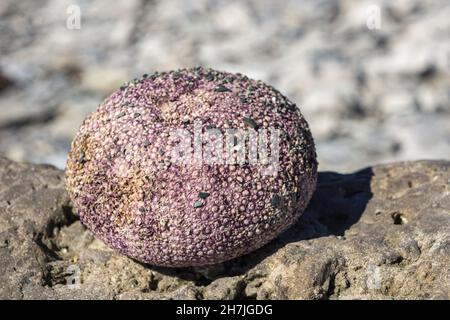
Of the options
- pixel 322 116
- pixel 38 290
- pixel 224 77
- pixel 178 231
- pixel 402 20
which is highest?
pixel 402 20

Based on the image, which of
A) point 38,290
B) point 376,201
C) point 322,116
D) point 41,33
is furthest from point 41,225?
point 41,33

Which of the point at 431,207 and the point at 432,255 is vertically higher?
the point at 431,207

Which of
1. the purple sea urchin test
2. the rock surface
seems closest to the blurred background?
the rock surface

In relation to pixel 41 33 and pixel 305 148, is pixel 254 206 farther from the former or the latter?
pixel 41 33

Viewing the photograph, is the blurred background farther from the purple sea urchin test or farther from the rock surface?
the purple sea urchin test

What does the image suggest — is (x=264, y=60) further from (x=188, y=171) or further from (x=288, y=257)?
(x=188, y=171)

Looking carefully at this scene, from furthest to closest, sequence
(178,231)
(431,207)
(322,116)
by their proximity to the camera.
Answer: (322,116) → (431,207) → (178,231)

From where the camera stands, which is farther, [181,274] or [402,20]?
[402,20]

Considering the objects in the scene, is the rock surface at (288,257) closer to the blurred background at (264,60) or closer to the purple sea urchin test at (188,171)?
the purple sea urchin test at (188,171)

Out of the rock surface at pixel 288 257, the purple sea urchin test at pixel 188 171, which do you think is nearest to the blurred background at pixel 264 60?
the rock surface at pixel 288 257
